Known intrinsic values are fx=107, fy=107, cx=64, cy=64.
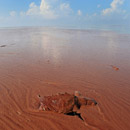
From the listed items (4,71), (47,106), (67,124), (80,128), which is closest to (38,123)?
(47,106)

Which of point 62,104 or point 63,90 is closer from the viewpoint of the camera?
point 62,104

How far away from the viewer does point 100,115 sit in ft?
10.0

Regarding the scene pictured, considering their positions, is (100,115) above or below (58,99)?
below

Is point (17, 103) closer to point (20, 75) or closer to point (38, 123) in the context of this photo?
point (38, 123)

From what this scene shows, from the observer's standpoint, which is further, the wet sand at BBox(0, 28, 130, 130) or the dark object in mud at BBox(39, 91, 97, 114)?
the dark object in mud at BBox(39, 91, 97, 114)

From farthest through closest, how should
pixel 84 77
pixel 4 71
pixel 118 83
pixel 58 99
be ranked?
pixel 4 71 → pixel 84 77 → pixel 118 83 → pixel 58 99

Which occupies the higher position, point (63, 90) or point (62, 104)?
point (62, 104)

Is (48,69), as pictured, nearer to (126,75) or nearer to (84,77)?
(84,77)

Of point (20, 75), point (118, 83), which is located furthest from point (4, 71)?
point (118, 83)

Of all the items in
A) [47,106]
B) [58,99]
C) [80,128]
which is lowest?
[80,128]

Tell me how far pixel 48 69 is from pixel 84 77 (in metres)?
2.09

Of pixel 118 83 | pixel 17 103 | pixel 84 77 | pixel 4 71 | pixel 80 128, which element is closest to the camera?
pixel 80 128

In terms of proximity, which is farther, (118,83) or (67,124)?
(118,83)

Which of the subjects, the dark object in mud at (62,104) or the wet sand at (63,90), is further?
A: the dark object in mud at (62,104)
